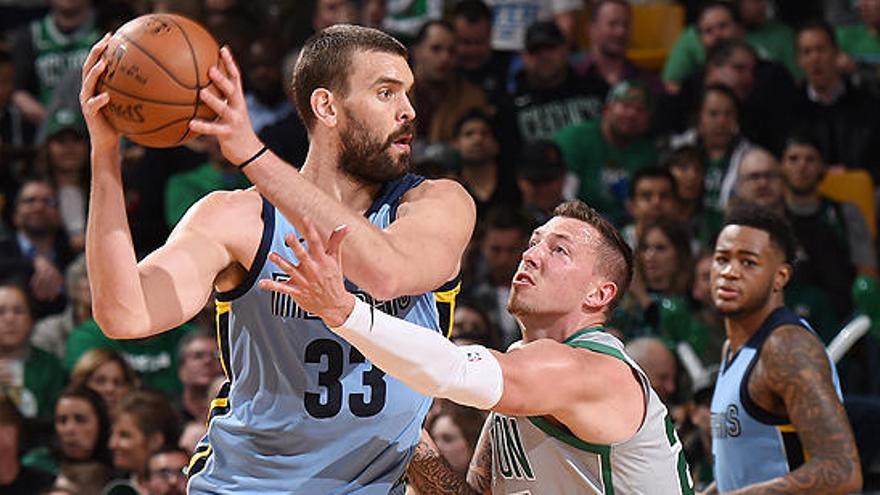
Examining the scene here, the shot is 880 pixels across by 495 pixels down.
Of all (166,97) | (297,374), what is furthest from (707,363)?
(166,97)

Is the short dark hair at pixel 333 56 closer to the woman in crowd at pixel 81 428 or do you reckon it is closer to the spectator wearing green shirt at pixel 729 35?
the woman in crowd at pixel 81 428

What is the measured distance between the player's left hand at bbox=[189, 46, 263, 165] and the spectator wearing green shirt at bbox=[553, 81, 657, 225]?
642 cm

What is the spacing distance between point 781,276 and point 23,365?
477cm

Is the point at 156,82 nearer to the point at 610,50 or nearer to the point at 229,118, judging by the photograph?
the point at 229,118

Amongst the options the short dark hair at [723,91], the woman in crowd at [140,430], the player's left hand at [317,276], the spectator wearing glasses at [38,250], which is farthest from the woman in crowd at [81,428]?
the player's left hand at [317,276]

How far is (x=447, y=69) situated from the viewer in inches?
417

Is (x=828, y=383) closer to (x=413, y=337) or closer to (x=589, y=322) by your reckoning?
(x=589, y=322)

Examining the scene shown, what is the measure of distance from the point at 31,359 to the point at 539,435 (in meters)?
5.47

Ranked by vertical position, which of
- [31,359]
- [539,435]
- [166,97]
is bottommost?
[31,359]

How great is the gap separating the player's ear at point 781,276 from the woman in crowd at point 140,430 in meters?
3.35

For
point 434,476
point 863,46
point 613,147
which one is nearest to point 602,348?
point 434,476

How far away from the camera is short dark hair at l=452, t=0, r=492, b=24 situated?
1102 cm

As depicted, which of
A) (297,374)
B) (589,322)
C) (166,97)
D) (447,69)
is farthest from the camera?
(447,69)

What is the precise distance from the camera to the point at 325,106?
14.8 feet
